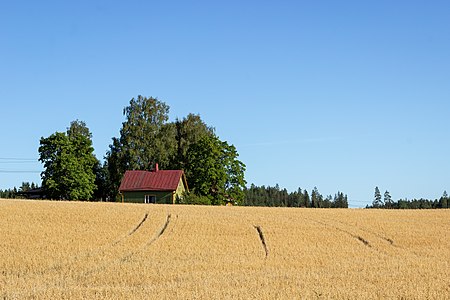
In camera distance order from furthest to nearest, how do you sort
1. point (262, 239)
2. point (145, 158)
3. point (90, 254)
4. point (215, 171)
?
point (145, 158), point (215, 171), point (262, 239), point (90, 254)

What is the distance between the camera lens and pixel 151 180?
72.5 metres

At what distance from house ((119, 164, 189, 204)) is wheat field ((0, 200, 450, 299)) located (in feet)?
84.5

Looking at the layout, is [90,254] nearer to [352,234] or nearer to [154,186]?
[352,234]

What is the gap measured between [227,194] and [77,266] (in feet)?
162

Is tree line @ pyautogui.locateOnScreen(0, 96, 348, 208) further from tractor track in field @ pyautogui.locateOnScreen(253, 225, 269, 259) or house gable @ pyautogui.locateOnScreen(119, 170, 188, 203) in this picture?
tractor track in field @ pyautogui.locateOnScreen(253, 225, 269, 259)

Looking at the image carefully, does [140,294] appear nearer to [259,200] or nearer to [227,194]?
[227,194]

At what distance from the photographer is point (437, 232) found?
1444 inches

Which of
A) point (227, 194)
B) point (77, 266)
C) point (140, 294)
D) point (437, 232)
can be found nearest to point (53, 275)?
point (77, 266)

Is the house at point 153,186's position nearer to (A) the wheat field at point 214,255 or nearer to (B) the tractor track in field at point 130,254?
(A) the wheat field at point 214,255

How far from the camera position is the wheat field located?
16.9 metres

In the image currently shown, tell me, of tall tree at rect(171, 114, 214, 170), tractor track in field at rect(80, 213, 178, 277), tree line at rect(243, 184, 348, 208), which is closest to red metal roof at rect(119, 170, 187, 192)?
tall tree at rect(171, 114, 214, 170)

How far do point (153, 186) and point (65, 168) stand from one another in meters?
10.2

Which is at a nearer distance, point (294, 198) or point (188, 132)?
point (188, 132)

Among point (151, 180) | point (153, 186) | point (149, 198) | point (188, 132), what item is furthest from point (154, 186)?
point (188, 132)
